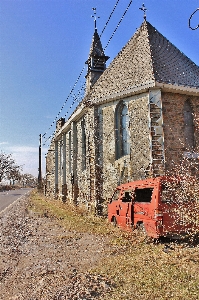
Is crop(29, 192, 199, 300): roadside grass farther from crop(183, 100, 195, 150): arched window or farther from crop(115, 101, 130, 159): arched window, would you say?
crop(183, 100, 195, 150): arched window

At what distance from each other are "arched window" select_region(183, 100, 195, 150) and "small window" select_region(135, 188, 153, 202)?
19.1 ft

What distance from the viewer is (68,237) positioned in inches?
384

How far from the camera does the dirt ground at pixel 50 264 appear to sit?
193 inches

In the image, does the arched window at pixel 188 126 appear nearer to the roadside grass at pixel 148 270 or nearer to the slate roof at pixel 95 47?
the roadside grass at pixel 148 270

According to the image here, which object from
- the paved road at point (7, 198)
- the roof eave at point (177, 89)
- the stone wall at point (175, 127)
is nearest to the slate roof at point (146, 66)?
the roof eave at point (177, 89)

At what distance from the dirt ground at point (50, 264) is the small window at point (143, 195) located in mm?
1731

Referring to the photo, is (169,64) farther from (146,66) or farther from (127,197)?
(127,197)

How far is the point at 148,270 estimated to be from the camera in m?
5.79

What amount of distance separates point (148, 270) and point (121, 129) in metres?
10.4

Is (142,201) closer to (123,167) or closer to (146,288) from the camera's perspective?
(146,288)

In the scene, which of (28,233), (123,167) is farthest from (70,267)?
(123,167)

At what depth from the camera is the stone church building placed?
45.2ft

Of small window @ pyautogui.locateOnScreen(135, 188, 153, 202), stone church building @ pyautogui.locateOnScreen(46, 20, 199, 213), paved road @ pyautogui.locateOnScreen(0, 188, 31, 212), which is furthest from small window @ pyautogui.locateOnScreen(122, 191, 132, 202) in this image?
paved road @ pyautogui.locateOnScreen(0, 188, 31, 212)

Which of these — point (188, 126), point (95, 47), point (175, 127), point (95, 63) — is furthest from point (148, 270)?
point (95, 47)
